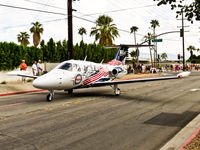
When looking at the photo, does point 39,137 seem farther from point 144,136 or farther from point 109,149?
point 144,136

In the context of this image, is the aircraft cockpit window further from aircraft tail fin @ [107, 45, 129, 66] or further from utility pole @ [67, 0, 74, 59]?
utility pole @ [67, 0, 74, 59]

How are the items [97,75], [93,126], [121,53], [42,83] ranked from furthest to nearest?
[121,53]
[97,75]
[42,83]
[93,126]

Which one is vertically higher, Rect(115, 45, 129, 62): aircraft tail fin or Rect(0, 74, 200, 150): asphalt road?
Rect(115, 45, 129, 62): aircraft tail fin

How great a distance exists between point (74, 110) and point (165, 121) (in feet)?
12.4

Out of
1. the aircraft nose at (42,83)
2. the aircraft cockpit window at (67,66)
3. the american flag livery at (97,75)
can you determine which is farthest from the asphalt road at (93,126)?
the american flag livery at (97,75)

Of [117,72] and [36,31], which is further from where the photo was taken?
[36,31]

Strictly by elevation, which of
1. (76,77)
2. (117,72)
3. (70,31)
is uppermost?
(70,31)

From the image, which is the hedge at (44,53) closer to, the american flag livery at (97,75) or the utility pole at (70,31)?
the utility pole at (70,31)

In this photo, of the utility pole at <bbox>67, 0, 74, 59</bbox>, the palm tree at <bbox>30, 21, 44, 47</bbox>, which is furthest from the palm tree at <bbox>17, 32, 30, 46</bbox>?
the utility pole at <bbox>67, 0, 74, 59</bbox>

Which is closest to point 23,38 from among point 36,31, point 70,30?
point 36,31

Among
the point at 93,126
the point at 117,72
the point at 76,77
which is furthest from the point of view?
the point at 117,72

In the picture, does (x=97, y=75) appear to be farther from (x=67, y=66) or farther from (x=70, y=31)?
(x=70, y=31)

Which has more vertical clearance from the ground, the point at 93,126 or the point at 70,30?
the point at 70,30

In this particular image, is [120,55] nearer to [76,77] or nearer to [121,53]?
[121,53]
